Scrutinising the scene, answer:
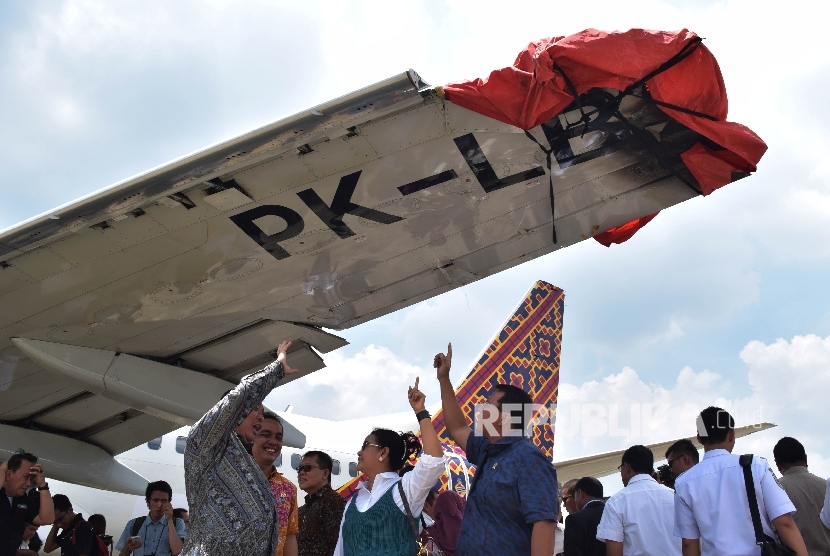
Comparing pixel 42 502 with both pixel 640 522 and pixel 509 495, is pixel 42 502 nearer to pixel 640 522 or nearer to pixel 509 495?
pixel 509 495

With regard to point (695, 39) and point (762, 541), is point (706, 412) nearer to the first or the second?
point (762, 541)

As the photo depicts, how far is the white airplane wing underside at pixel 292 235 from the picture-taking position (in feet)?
16.5

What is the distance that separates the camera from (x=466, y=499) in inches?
177

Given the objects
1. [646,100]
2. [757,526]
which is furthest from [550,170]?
[757,526]

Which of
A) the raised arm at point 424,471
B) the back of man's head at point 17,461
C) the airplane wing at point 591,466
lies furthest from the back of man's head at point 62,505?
the airplane wing at point 591,466

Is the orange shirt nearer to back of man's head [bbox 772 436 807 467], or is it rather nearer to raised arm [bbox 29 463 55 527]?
raised arm [bbox 29 463 55 527]

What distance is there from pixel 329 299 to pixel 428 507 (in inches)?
76.5

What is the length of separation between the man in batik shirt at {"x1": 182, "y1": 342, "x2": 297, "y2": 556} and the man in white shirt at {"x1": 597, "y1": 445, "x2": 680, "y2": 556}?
2.58m

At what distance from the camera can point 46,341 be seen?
6.43 meters

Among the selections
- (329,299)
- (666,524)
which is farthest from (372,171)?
(666,524)

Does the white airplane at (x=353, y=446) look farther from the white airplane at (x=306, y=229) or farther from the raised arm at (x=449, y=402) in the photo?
the raised arm at (x=449, y=402)

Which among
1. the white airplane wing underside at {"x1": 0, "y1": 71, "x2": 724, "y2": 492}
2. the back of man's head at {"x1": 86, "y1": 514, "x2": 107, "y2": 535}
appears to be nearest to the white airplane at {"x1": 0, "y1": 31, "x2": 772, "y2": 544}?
the white airplane wing underside at {"x1": 0, "y1": 71, "x2": 724, "y2": 492}

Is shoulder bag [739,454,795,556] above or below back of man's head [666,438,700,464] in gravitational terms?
below

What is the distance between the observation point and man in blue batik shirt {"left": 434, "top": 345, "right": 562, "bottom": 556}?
381 centimetres
